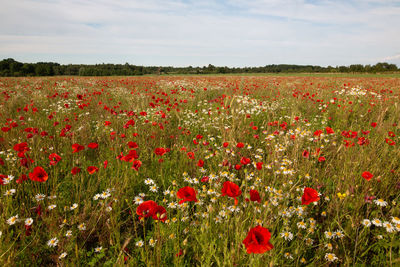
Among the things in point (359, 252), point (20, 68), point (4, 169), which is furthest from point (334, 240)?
point (20, 68)

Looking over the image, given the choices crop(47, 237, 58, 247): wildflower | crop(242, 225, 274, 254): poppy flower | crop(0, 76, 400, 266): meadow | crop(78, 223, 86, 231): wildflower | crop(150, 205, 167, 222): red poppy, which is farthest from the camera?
crop(78, 223, 86, 231): wildflower

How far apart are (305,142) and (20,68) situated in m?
63.4

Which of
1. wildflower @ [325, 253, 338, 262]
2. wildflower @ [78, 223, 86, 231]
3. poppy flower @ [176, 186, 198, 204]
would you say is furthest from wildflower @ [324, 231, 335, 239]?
wildflower @ [78, 223, 86, 231]

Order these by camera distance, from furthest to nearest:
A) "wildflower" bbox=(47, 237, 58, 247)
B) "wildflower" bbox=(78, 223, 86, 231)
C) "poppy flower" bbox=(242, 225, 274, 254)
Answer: "wildflower" bbox=(78, 223, 86, 231) → "wildflower" bbox=(47, 237, 58, 247) → "poppy flower" bbox=(242, 225, 274, 254)

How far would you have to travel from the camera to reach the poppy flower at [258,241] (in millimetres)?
1006

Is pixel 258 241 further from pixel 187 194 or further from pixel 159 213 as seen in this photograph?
pixel 159 213

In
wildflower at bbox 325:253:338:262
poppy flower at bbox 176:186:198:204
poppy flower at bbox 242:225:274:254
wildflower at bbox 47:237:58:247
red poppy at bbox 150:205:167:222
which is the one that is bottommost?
wildflower at bbox 325:253:338:262

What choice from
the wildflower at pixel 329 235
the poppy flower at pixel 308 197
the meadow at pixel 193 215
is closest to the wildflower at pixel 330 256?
the meadow at pixel 193 215

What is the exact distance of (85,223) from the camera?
219cm

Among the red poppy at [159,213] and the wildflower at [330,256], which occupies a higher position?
the red poppy at [159,213]

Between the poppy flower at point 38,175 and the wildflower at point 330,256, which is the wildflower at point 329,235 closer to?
the wildflower at point 330,256

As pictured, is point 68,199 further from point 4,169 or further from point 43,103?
A: point 43,103

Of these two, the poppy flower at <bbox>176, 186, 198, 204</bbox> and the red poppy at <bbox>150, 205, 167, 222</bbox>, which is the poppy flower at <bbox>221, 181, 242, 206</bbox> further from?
the red poppy at <bbox>150, 205, 167, 222</bbox>

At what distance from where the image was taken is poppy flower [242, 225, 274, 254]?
101 centimetres
